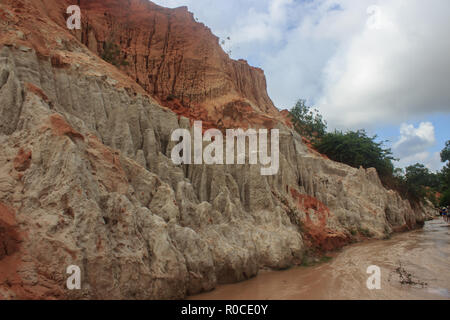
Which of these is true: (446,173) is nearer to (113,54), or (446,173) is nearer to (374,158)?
(374,158)

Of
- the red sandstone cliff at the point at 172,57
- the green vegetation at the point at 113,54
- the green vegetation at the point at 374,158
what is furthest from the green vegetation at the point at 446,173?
the green vegetation at the point at 113,54

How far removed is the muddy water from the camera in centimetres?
626

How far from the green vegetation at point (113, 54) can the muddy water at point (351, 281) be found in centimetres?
1466

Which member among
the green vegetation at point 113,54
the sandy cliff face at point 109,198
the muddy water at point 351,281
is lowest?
the muddy water at point 351,281

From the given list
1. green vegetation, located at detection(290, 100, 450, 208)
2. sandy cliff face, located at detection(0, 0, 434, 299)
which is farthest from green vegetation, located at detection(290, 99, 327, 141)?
sandy cliff face, located at detection(0, 0, 434, 299)

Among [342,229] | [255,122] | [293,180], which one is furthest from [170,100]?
[342,229]

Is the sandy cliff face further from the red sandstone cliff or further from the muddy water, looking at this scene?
the red sandstone cliff

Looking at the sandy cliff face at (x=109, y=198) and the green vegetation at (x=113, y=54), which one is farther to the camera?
the green vegetation at (x=113, y=54)

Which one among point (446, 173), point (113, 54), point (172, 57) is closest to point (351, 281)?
point (113, 54)

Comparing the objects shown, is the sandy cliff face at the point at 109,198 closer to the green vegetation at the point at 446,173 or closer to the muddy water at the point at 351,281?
the muddy water at the point at 351,281

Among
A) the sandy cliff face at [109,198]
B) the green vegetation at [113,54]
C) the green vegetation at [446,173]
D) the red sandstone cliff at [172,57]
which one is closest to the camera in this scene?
the sandy cliff face at [109,198]

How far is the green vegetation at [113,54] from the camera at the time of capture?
54.6ft

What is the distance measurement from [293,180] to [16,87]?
10.8 m

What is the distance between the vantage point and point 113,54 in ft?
55.7
